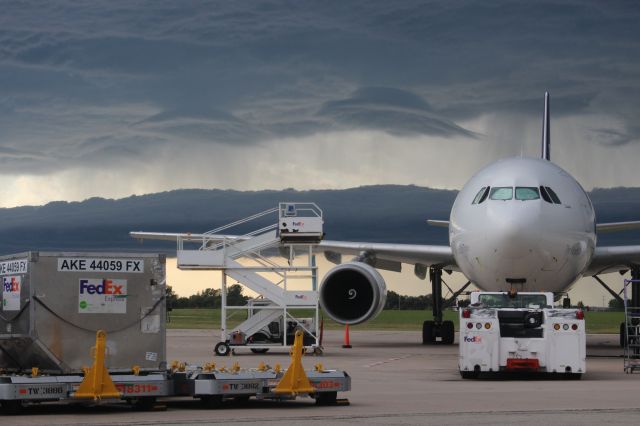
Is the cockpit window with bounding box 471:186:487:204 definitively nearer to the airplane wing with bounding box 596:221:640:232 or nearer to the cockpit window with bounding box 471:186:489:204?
the cockpit window with bounding box 471:186:489:204

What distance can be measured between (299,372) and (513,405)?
269 centimetres

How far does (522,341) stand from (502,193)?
501cm

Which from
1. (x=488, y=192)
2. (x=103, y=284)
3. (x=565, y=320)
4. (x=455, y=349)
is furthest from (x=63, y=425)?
(x=455, y=349)

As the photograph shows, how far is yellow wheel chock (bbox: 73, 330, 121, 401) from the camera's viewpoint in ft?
43.9

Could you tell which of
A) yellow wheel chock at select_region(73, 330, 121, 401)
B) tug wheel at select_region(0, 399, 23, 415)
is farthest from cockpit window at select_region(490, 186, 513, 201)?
tug wheel at select_region(0, 399, 23, 415)

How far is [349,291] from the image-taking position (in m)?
29.9

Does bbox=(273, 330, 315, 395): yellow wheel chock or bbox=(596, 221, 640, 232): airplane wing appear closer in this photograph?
bbox=(273, 330, 315, 395): yellow wheel chock

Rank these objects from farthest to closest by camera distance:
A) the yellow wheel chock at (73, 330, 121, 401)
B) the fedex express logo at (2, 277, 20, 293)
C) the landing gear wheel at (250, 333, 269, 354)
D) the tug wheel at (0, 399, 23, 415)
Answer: the landing gear wheel at (250, 333, 269, 354)
the fedex express logo at (2, 277, 20, 293)
the yellow wheel chock at (73, 330, 121, 401)
the tug wheel at (0, 399, 23, 415)

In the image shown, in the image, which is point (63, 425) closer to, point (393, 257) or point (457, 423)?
point (457, 423)

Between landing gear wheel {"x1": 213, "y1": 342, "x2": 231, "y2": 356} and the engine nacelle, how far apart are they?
2823 mm

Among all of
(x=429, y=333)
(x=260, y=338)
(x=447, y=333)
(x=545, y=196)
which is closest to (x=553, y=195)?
(x=545, y=196)

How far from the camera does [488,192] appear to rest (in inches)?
955

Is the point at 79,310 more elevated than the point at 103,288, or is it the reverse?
the point at 103,288

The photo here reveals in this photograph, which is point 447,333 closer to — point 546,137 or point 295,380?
point 546,137
